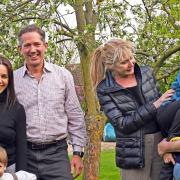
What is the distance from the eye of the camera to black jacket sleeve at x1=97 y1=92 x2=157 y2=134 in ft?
14.3

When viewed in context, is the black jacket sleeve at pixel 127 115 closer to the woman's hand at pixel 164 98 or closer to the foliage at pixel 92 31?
the woman's hand at pixel 164 98

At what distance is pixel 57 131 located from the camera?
4.82 m

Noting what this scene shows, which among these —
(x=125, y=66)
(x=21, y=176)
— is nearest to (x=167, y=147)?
(x=125, y=66)

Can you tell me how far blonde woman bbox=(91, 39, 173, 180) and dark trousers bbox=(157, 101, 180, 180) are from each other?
17 cm

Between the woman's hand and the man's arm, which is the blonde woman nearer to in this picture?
the woman's hand

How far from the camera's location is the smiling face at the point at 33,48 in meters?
4.79

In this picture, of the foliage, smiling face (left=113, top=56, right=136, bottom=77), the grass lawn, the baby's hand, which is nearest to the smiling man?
smiling face (left=113, top=56, right=136, bottom=77)

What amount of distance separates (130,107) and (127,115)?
71mm

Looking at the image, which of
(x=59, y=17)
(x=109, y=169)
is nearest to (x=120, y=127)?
(x=59, y=17)

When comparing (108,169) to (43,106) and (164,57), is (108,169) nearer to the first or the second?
(164,57)

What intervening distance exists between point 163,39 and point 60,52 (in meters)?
1.76

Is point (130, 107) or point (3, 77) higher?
point (3, 77)

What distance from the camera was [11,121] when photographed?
14.8 ft

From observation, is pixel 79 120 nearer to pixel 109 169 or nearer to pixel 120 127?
pixel 120 127
